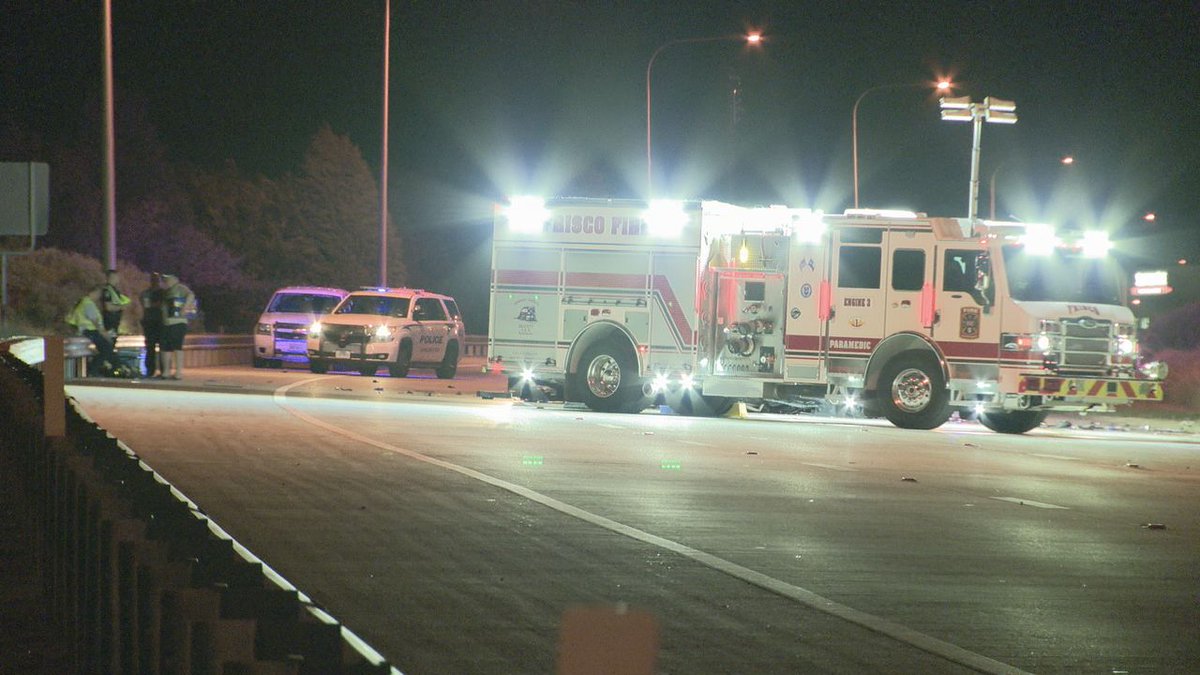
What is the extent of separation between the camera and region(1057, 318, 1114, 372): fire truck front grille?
918 inches

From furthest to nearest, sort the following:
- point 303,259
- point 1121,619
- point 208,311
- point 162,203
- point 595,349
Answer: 1. point 162,203
2. point 303,259
3. point 208,311
4. point 595,349
5. point 1121,619

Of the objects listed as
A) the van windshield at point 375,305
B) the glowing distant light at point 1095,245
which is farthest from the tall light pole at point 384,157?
the glowing distant light at point 1095,245

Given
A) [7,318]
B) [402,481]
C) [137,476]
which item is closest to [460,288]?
[7,318]

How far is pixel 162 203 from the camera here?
83.7m

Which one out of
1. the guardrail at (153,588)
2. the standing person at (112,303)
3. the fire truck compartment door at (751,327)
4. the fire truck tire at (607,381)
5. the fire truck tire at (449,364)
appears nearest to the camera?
the guardrail at (153,588)

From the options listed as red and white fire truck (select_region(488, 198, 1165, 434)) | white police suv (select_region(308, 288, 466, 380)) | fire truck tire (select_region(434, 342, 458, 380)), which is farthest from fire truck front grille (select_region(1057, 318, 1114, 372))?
fire truck tire (select_region(434, 342, 458, 380))

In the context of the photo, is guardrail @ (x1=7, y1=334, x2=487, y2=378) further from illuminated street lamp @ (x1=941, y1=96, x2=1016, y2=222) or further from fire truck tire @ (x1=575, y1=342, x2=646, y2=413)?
illuminated street lamp @ (x1=941, y1=96, x2=1016, y2=222)

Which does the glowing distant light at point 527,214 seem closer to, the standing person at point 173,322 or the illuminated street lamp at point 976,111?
the standing person at point 173,322

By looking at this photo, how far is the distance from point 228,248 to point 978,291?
2484 inches

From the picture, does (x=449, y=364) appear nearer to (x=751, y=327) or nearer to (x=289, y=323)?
(x=289, y=323)

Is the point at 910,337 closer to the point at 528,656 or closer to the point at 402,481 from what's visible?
the point at 402,481

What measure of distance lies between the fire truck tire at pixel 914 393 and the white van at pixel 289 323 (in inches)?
625

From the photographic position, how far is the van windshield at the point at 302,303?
3784 centimetres

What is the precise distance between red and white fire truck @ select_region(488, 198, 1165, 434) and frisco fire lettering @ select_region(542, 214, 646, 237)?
0.02m
